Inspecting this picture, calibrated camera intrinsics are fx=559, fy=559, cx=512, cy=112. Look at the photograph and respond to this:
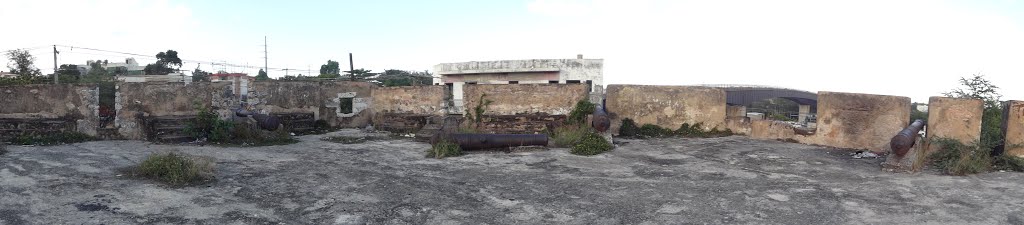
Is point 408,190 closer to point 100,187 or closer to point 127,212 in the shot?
point 127,212

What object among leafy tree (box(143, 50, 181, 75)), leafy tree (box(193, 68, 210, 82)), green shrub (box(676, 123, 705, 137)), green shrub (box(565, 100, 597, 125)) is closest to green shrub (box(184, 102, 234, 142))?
green shrub (box(565, 100, 597, 125))


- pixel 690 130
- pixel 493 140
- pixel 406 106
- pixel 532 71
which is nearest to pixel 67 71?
pixel 406 106

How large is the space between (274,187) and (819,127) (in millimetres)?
8874

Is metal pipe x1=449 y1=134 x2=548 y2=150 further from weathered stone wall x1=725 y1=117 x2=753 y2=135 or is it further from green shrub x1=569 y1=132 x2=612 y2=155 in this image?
weathered stone wall x1=725 y1=117 x2=753 y2=135

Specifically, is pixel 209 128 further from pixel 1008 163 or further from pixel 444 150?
pixel 1008 163

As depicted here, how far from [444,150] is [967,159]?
6771 millimetres

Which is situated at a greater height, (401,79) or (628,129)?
(401,79)

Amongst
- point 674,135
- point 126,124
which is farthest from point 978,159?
point 126,124

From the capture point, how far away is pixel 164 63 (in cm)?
3431

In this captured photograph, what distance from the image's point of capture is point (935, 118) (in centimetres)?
838

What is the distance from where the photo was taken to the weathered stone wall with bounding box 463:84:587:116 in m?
11.7

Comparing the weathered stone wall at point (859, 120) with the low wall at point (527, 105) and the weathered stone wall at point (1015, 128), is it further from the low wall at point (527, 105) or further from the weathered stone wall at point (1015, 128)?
the low wall at point (527, 105)

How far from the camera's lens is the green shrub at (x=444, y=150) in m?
8.49

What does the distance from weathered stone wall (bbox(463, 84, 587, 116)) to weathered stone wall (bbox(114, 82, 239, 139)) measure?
4.99 meters
